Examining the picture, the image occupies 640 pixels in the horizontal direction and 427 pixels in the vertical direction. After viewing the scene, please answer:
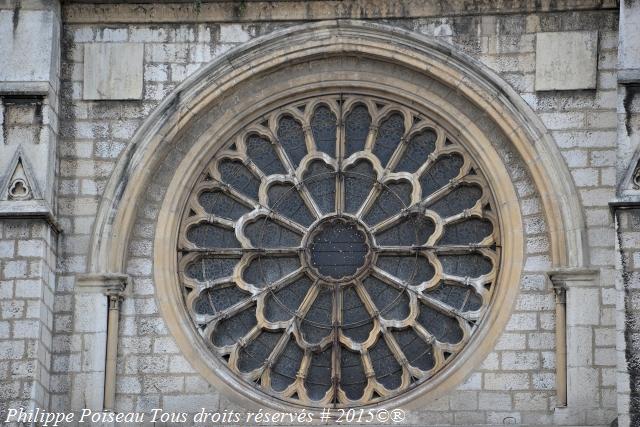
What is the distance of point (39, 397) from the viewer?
2345 centimetres

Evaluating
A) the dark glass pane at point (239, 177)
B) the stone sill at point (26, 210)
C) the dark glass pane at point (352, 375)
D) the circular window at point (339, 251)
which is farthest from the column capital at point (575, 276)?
the stone sill at point (26, 210)

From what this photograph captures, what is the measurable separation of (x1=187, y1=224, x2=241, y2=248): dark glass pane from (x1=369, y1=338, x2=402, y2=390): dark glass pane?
1932 millimetres

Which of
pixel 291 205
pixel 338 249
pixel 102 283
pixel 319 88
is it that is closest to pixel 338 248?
pixel 338 249

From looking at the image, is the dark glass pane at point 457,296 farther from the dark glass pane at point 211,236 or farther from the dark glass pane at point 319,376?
the dark glass pane at point 211,236

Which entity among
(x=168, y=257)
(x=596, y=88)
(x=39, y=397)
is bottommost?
(x=39, y=397)

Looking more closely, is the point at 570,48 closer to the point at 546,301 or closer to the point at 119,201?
the point at 546,301

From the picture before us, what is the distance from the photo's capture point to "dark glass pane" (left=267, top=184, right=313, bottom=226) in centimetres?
2473

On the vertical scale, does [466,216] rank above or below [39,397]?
above

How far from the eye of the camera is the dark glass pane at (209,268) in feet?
80.7

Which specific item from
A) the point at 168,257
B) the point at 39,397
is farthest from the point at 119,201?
the point at 39,397

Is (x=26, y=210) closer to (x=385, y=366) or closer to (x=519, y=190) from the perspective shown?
(x=385, y=366)

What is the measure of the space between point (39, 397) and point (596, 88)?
664cm

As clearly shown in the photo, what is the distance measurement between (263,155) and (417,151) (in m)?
1.67

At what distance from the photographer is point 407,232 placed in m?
24.6
